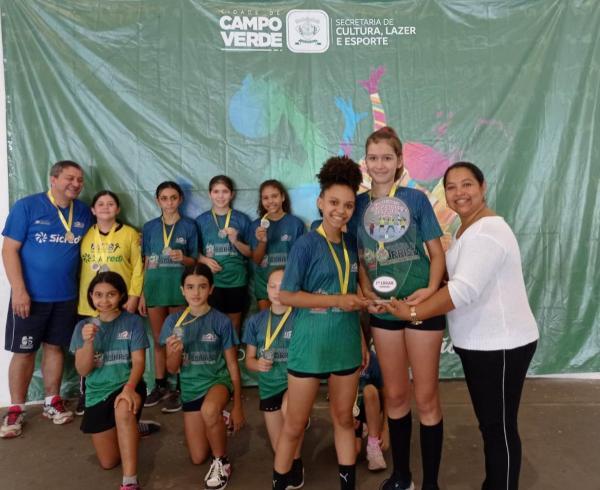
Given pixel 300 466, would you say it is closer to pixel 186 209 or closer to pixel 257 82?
pixel 186 209

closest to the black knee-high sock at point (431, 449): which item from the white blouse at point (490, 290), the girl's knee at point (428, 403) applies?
the girl's knee at point (428, 403)

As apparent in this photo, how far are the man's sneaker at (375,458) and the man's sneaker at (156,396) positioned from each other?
157 cm

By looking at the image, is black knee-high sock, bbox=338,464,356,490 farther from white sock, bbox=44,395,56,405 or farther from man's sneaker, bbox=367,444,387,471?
white sock, bbox=44,395,56,405

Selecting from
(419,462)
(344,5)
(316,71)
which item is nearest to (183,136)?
(316,71)

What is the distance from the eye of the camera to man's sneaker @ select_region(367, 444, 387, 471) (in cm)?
216

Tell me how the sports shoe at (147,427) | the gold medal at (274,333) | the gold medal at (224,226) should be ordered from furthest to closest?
the gold medal at (224,226)
the sports shoe at (147,427)
the gold medal at (274,333)

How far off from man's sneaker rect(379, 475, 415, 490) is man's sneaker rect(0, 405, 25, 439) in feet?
7.40

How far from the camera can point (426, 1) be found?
10.2 ft

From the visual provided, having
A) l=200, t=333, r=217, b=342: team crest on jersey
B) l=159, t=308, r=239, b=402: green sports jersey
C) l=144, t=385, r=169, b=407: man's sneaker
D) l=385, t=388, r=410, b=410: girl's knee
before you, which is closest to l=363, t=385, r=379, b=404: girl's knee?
l=385, t=388, r=410, b=410: girl's knee

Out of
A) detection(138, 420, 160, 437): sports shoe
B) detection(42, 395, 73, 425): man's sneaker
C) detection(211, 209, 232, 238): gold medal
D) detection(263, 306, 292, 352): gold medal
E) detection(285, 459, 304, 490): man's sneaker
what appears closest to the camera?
detection(285, 459, 304, 490): man's sneaker

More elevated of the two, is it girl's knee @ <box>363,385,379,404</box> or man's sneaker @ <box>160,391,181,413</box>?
girl's knee @ <box>363,385,379,404</box>

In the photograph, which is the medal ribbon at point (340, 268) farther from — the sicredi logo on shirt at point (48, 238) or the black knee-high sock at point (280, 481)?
the sicredi logo on shirt at point (48, 238)

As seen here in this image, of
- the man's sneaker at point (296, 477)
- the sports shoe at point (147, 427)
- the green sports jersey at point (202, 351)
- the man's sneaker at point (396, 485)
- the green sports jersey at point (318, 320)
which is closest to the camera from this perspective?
the green sports jersey at point (318, 320)

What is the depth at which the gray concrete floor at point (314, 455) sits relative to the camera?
2117 mm
